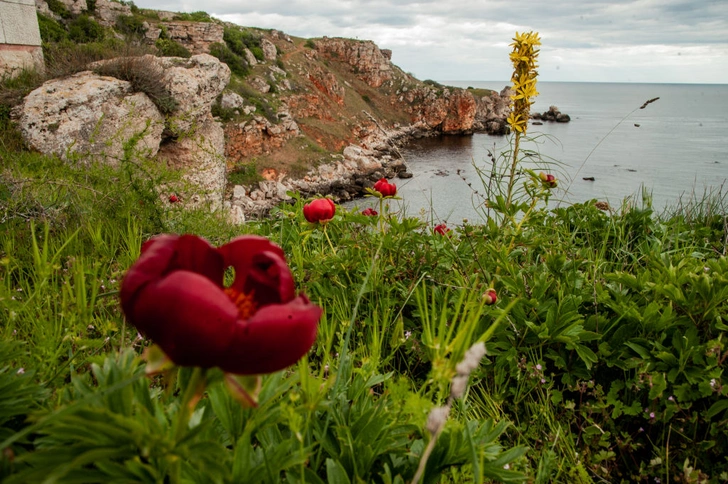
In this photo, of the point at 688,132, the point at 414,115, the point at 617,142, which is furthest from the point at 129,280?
the point at 688,132

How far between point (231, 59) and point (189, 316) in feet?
116

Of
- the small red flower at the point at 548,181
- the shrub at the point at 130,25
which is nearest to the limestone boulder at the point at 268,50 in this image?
the shrub at the point at 130,25

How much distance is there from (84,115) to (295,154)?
2117 centimetres

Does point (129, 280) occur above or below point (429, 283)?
above

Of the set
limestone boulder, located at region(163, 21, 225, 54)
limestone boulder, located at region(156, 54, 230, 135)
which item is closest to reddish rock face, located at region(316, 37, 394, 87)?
limestone boulder, located at region(163, 21, 225, 54)

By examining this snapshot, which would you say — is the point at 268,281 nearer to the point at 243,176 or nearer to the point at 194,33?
the point at 243,176

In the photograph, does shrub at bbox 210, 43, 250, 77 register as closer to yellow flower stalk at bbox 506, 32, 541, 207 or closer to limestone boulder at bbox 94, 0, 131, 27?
limestone boulder at bbox 94, 0, 131, 27

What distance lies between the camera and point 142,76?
10695mm

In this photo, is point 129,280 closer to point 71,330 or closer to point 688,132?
point 71,330

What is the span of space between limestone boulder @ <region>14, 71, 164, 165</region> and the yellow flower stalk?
6513 millimetres

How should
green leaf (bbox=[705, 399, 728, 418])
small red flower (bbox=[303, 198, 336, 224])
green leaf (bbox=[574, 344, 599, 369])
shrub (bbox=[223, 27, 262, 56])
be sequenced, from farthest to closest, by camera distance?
shrub (bbox=[223, 27, 262, 56])
small red flower (bbox=[303, 198, 336, 224])
green leaf (bbox=[574, 344, 599, 369])
green leaf (bbox=[705, 399, 728, 418])

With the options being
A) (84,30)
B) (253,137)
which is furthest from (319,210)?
(253,137)

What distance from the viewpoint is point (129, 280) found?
2.15 feet

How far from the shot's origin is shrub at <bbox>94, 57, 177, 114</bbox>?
1038 cm
